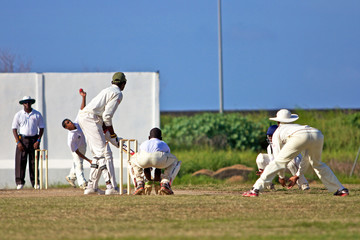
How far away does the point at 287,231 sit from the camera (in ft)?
24.1

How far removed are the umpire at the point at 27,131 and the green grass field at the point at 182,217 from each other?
5.19m

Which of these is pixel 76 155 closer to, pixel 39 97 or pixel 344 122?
pixel 39 97

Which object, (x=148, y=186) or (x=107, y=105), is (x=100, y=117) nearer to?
(x=107, y=105)

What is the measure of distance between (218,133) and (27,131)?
30.2 feet

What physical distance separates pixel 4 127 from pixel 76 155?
13.7 feet

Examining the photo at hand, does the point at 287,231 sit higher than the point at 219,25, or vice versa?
the point at 219,25

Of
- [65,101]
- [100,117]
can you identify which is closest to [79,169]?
[100,117]

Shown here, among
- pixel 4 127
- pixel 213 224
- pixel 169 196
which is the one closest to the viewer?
pixel 213 224

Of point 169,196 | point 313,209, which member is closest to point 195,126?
point 169,196

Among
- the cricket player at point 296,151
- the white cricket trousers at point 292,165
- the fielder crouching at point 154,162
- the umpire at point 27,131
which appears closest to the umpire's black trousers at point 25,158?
the umpire at point 27,131

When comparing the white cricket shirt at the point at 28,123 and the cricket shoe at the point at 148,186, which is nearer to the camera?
the cricket shoe at the point at 148,186

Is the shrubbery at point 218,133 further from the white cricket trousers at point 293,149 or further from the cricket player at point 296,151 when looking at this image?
the white cricket trousers at point 293,149

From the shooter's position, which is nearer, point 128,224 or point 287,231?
→ point 287,231

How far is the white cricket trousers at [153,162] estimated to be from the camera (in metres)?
11.4
